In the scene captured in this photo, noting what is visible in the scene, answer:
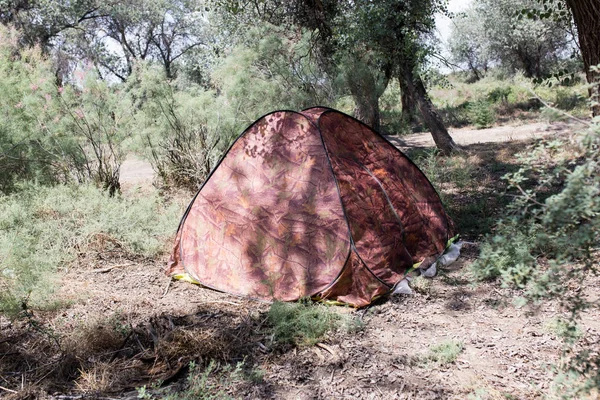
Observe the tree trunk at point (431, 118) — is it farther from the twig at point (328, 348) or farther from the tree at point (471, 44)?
the tree at point (471, 44)

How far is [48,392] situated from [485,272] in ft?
8.72

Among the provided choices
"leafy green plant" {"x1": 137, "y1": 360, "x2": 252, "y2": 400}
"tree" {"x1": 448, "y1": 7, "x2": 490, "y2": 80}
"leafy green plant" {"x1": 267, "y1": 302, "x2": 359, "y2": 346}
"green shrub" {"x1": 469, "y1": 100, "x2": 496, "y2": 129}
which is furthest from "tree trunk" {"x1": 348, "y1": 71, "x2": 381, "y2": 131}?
"tree" {"x1": 448, "y1": 7, "x2": 490, "y2": 80}

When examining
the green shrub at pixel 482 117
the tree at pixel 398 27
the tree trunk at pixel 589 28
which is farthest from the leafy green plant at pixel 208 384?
the green shrub at pixel 482 117

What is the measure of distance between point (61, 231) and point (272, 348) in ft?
10.4

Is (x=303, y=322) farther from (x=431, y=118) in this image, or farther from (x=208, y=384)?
(x=431, y=118)

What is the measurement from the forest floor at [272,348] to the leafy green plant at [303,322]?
65 mm

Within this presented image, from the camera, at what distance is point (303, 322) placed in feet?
11.0

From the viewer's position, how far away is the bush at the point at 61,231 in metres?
3.79

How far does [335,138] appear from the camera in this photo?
4.41 m

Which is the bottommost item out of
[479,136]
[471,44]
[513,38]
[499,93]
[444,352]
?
[444,352]

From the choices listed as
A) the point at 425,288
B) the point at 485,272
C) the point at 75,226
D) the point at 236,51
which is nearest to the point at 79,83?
the point at 75,226

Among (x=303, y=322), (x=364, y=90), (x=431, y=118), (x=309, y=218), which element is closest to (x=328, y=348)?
(x=303, y=322)

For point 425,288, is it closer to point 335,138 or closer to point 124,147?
point 335,138

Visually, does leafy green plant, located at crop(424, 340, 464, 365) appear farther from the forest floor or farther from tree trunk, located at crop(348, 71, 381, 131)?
tree trunk, located at crop(348, 71, 381, 131)
